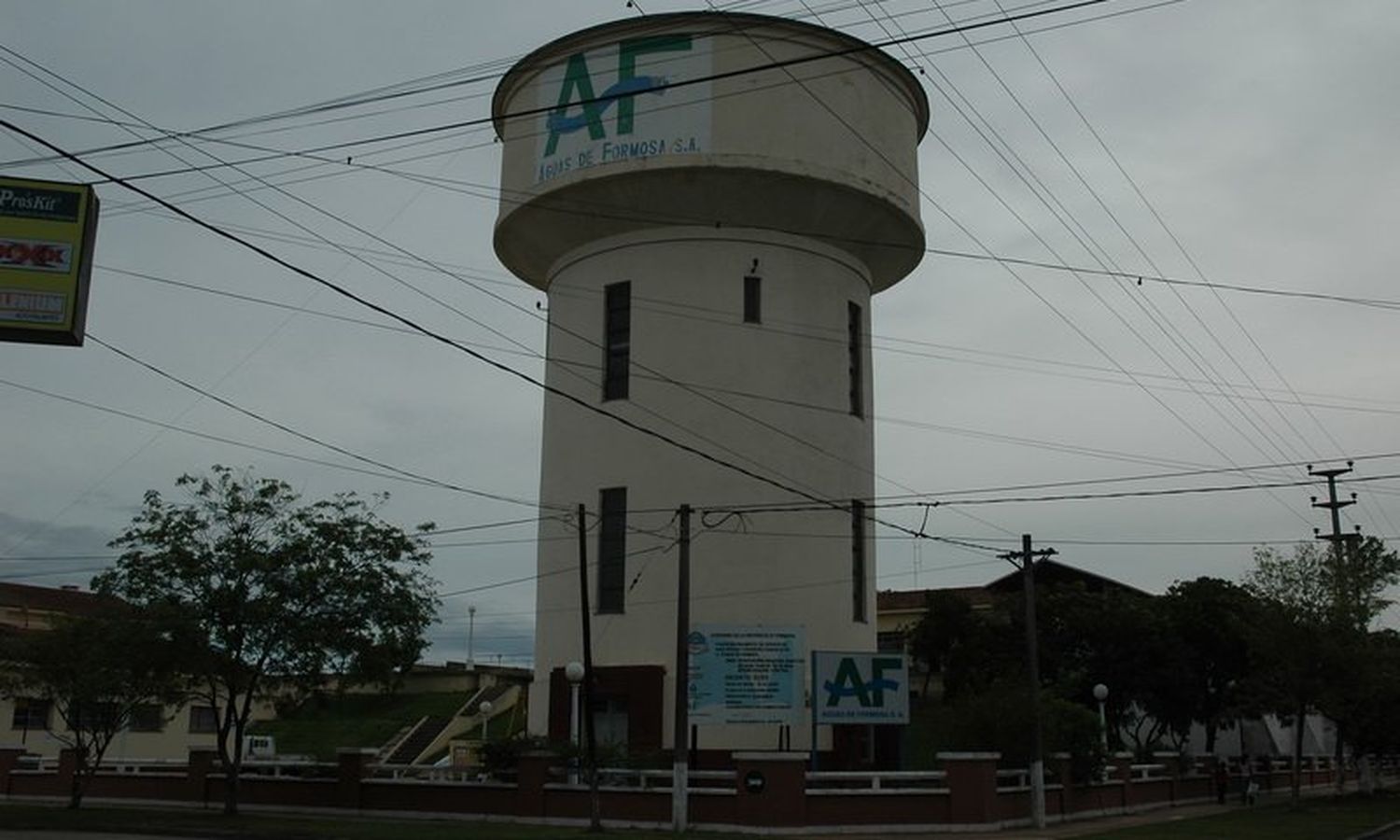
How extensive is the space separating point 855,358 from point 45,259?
23861 mm

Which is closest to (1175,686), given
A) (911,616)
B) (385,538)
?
(911,616)

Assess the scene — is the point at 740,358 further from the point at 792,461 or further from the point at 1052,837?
the point at 1052,837

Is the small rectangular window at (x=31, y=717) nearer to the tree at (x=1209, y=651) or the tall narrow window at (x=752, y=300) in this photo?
the tall narrow window at (x=752, y=300)

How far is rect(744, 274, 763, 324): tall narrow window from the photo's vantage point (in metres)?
35.5

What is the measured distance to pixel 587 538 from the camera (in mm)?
35281

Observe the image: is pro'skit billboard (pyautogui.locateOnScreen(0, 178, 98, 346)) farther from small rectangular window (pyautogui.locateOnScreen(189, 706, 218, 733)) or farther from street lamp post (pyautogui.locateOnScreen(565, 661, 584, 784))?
small rectangular window (pyautogui.locateOnScreen(189, 706, 218, 733))

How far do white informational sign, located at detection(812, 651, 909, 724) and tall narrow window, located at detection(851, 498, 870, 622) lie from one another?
453 cm

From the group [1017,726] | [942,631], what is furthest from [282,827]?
[942,631]

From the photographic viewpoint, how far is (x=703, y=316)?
35188 millimetres

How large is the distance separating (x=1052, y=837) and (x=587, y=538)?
13570 mm

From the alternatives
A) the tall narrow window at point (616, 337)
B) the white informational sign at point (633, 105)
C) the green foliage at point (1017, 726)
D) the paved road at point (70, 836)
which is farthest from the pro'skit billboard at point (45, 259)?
the green foliage at point (1017, 726)

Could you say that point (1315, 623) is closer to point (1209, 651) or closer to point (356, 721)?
point (1209, 651)

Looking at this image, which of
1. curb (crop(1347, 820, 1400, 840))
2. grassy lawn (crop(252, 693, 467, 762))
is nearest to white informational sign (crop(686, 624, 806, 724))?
curb (crop(1347, 820, 1400, 840))

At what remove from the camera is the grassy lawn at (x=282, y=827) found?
84.9 feet
